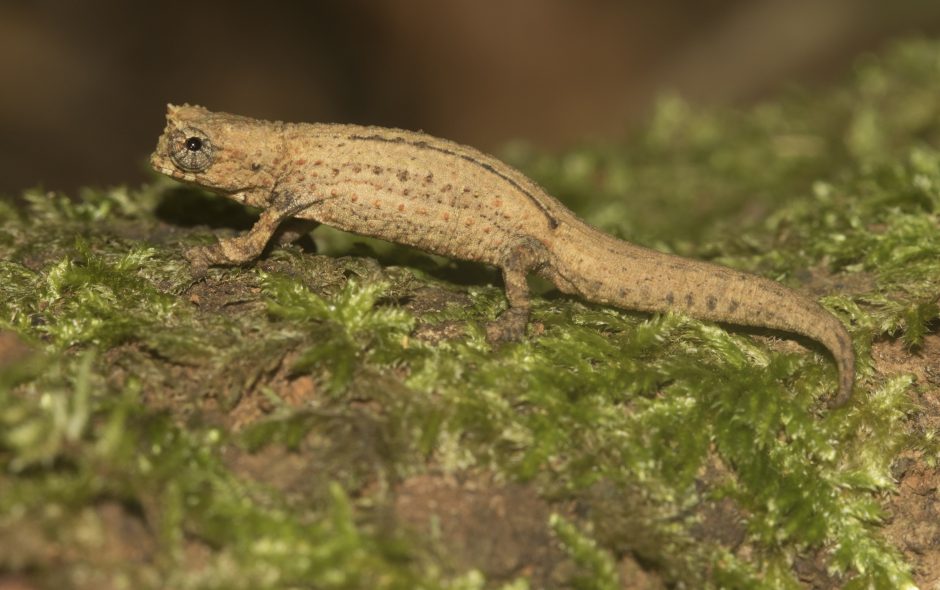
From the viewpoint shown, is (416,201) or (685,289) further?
(416,201)

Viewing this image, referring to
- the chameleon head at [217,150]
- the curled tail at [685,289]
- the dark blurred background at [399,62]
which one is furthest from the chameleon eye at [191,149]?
the dark blurred background at [399,62]

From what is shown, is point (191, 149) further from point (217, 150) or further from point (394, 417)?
point (394, 417)

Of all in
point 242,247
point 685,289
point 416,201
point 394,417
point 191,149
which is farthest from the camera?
point 191,149

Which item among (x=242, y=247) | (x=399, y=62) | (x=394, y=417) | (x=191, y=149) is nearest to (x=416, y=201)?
(x=242, y=247)

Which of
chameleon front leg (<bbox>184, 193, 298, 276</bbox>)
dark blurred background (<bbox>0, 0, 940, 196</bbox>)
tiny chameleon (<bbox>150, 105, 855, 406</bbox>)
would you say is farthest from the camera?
dark blurred background (<bbox>0, 0, 940, 196</bbox>)

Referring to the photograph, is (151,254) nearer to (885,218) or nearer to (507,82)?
(885,218)

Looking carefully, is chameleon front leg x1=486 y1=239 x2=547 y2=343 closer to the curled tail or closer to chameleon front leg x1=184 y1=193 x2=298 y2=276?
the curled tail

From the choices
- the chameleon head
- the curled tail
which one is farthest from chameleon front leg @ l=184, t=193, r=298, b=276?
the curled tail
